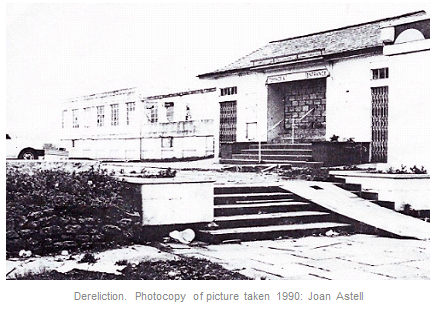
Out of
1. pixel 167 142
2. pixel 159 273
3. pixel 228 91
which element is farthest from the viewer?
pixel 167 142

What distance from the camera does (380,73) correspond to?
1240 cm

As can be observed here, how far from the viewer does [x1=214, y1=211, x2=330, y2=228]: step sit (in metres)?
7.12

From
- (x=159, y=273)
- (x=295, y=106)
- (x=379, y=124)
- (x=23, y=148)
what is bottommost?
(x=159, y=273)

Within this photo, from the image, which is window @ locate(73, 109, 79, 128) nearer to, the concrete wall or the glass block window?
the glass block window

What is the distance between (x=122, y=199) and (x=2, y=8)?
2441 mm

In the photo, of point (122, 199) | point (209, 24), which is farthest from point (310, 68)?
point (122, 199)

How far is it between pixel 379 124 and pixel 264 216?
5913 millimetres

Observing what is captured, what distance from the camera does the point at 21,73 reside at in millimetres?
6418

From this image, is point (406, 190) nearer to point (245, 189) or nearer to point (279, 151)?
point (245, 189)

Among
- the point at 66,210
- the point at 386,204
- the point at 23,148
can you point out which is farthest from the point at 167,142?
the point at 66,210

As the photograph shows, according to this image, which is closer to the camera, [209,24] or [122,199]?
[122,199]

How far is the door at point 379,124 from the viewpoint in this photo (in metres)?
12.2

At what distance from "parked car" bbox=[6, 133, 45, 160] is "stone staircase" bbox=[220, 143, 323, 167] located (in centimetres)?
495

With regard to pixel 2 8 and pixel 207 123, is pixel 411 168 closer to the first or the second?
pixel 2 8
